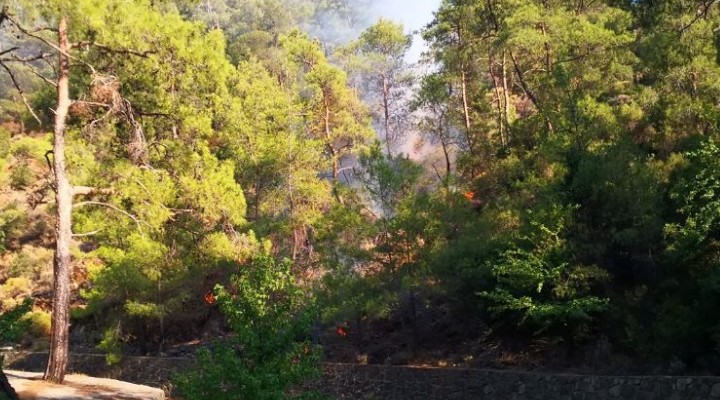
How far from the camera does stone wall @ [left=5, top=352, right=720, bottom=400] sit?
35.0 ft

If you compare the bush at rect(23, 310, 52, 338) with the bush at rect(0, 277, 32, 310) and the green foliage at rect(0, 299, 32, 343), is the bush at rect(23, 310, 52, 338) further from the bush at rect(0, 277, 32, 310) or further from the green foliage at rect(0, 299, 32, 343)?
the green foliage at rect(0, 299, 32, 343)

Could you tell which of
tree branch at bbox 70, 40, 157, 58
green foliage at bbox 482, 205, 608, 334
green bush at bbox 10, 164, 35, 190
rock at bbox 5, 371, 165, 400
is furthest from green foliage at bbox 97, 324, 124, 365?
green bush at bbox 10, 164, 35, 190

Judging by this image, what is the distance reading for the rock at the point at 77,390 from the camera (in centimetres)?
1266

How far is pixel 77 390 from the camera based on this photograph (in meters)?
13.6

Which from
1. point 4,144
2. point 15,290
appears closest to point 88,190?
point 15,290

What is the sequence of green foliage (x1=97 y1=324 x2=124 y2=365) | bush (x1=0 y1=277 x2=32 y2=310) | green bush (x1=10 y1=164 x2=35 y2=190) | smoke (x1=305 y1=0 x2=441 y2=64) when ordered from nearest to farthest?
1. green foliage (x1=97 y1=324 x2=124 y2=365)
2. green bush (x1=10 y1=164 x2=35 y2=190)
3. bush (x1=0 y1=277 x2=32 y2=310)
4. smoke (x1=305 y1=0 x2=441 y2=64)

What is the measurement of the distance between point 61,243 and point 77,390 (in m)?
3.51

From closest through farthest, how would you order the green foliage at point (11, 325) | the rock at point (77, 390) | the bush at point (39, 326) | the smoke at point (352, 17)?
the green foliage at point (11, 325) → the rock at point (77, 390) → the bush at point (39, 326) → the smoke at point (352, 17)

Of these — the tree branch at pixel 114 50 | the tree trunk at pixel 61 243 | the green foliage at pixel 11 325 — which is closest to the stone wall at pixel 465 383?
the tree trunk at pixel 61 243

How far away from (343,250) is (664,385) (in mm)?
9772

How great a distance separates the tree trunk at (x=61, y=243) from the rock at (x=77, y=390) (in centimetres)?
53

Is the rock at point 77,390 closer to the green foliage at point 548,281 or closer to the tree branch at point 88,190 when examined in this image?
the tree branch at point 88,190

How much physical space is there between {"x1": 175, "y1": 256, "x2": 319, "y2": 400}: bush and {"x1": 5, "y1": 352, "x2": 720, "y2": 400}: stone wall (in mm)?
6186

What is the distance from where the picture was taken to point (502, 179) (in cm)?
2170
